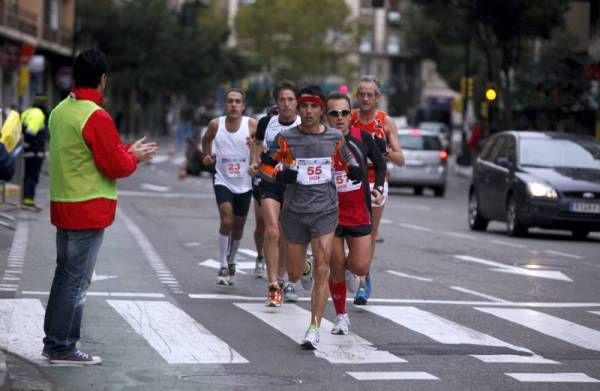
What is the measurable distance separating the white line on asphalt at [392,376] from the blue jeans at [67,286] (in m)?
1.66

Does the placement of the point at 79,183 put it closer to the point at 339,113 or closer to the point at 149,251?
the point at 339,113

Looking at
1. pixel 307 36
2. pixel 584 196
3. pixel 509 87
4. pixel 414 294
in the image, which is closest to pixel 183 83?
pixel 307 36

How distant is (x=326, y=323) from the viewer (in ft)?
39.3

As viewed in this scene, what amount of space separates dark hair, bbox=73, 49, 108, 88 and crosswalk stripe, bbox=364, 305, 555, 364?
2.98 m

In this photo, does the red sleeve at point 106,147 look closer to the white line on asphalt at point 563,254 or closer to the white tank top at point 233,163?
the white tank top at point 233,163

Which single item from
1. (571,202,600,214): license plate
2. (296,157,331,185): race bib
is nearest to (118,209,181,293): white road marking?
(296,157,331,185): race bib

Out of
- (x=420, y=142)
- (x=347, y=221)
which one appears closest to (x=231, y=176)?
(x=347, y=221)

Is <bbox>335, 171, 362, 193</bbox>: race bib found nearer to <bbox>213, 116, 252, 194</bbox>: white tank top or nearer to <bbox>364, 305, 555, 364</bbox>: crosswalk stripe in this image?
<bbox>364, 305, 555, 364</bbox>: crosswalk stripe

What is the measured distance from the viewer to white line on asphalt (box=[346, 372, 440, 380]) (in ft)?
30.7

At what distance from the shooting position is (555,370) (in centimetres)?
985

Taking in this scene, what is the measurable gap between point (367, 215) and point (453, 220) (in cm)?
1738

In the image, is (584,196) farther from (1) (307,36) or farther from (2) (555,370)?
A: (1) (307,36)

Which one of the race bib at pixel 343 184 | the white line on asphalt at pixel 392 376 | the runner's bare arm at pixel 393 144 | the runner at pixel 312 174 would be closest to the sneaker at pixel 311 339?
the runner at pixel 312 174

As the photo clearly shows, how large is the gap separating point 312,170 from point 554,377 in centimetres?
232
